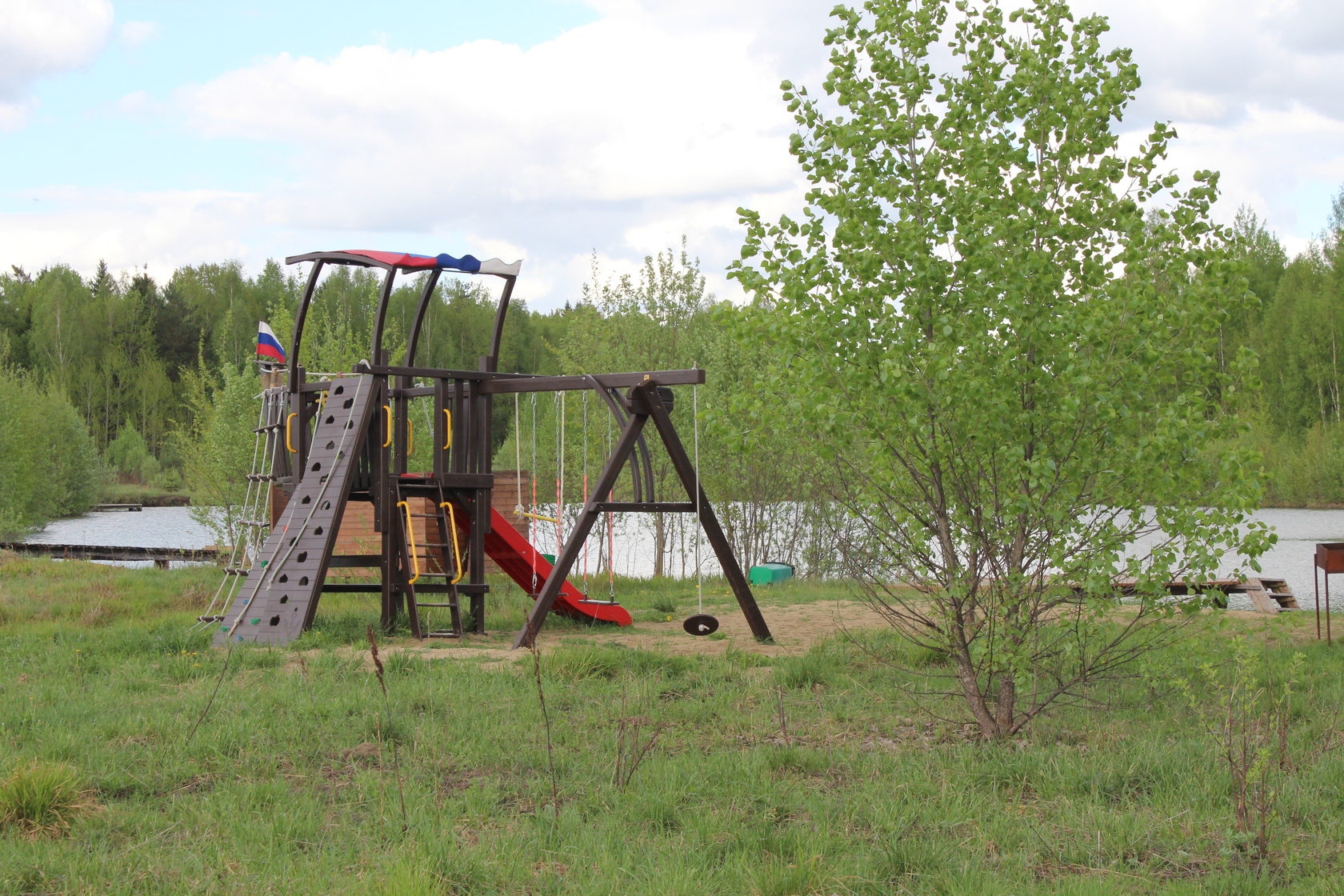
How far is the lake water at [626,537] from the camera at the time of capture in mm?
23781

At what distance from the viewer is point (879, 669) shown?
7.93 meters

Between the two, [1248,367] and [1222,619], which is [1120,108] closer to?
[1248,367]

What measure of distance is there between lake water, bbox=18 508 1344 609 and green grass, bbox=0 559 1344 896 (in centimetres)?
1147

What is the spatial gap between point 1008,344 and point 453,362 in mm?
55628

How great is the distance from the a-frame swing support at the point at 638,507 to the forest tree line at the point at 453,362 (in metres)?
0.74

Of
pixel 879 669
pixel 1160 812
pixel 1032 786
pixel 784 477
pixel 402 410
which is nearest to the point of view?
pixel 1160 812

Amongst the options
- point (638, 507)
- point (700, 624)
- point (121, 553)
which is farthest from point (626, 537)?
point (700, 624)

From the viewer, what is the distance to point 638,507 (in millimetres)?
9156

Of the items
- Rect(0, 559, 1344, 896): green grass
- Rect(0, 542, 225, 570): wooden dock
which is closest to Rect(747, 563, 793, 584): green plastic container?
Rect(0, 559, 1344, 896): green grass

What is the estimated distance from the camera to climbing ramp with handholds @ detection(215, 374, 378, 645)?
9250 millimetres

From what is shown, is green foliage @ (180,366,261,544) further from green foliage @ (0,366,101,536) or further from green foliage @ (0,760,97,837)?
green foliage @ (0,760,97,837)

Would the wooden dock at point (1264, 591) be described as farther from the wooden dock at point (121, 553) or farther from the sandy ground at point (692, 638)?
the wooden dock at point (121, 553)

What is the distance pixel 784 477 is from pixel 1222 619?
14.0 metres

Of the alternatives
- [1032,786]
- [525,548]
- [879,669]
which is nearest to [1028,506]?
[1032,786]
